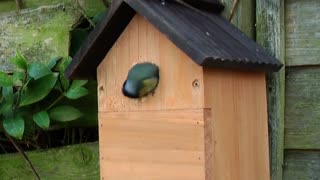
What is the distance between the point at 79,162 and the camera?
142cm

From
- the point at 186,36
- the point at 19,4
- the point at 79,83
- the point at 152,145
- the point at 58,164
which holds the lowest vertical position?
the point at 58,164

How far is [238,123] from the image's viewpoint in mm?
1074

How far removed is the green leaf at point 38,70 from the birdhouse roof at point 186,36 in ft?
0.65

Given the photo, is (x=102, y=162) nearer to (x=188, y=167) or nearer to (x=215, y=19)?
(x=188, y=167)

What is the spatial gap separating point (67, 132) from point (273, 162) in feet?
1.89

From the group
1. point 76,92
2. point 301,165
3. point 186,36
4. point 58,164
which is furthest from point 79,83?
point 301,165

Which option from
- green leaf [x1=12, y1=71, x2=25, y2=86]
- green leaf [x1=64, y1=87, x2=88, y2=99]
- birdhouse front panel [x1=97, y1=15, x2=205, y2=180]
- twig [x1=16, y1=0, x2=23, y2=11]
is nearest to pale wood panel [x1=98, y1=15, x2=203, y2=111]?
birdhouse front panel [x1=97, y1=15, x2=205, y2=180]

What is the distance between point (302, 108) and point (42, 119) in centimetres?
62

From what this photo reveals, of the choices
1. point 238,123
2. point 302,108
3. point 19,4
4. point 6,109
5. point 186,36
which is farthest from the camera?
point 19,4

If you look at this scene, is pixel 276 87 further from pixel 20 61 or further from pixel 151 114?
pixel 20 61

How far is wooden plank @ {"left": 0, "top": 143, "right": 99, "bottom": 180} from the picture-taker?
4.64 feet

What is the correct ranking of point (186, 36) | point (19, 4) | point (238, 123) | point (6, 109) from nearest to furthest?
1. point (186, 36)
2. point (238, 123)
3. point (6, 109)
4. point (19, 4)

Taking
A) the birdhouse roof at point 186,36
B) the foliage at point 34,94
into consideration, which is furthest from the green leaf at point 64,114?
the birdhouse roof at point 186,36

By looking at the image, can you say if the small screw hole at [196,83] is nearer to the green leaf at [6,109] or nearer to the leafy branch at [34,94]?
the leafy branch at [34,94]
